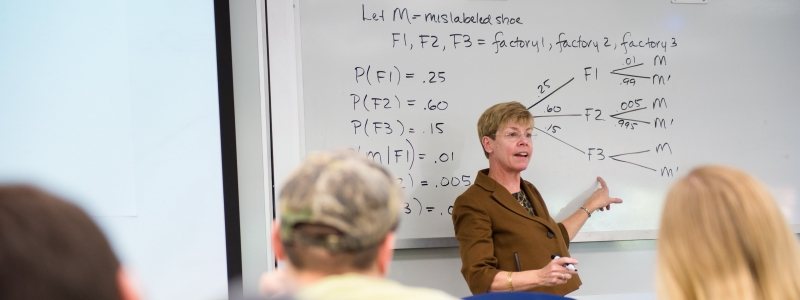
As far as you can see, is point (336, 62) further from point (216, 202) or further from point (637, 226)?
point (637, 226)

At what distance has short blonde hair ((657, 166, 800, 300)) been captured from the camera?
129 cm

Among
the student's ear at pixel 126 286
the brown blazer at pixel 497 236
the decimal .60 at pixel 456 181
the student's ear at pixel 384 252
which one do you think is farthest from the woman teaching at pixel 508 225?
the student's ear at pixel 126 286

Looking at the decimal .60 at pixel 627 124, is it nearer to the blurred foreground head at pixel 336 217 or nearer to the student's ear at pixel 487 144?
the student's ear at pixel 487 144

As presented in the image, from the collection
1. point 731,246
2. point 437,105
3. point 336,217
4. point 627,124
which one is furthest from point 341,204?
point 627,124

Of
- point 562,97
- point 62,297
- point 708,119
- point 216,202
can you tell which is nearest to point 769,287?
point 62,297

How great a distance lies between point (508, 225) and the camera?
111 inches

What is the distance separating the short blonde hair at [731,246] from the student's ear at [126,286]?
2.85 feet

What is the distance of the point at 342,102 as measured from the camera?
9.79 ft

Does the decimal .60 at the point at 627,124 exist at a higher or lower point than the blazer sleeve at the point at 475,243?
higher

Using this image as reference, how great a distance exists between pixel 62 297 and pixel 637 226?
2.88 metres

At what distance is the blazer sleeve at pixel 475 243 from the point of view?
8.93 feet

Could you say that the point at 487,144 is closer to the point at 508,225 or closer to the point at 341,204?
the point at 508,225

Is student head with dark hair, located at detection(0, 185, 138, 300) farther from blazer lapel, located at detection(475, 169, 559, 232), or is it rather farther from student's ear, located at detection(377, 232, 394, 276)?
blazer lapel, located at detection(475, 169, 559, 232)

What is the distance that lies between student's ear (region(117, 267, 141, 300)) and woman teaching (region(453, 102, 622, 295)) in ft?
6.36
